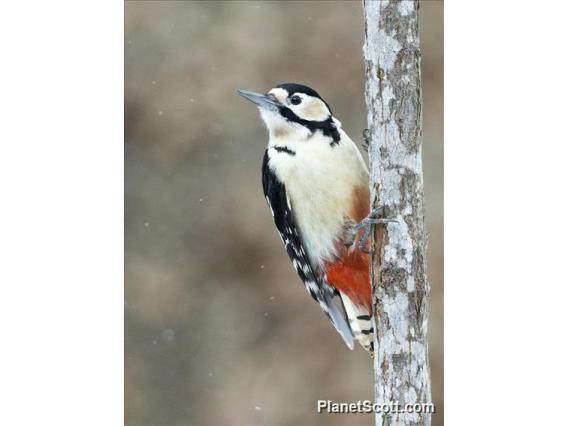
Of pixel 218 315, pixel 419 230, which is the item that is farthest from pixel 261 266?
pixel 419 230

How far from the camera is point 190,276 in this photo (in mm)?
4668

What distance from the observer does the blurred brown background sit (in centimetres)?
439

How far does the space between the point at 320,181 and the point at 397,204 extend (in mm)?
636

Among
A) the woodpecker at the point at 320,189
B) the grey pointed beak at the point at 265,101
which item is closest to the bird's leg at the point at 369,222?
the woodpecker at the point at 320,189

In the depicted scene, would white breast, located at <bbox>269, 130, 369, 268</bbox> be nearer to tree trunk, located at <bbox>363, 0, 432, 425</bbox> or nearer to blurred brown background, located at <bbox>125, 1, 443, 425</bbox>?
blurred brown background, located at <bbox>125, 1, 443, 425</bbox>

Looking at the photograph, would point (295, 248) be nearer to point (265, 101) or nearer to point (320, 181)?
point (320, 181)

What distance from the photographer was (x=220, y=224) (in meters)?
4.80

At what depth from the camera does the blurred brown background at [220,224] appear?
4.39 metres

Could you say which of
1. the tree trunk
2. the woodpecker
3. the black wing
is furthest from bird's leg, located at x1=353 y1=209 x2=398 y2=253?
the black wing

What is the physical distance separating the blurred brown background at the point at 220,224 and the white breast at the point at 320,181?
0.16m

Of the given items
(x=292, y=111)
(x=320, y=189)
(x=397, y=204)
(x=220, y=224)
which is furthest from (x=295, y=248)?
(x=397, y=204)

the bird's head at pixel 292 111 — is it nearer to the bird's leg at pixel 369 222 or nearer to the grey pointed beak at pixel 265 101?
the grey pointed beak at pixel 265 101

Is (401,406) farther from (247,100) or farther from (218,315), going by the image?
(247,100)

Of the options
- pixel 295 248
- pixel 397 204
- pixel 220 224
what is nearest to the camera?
pixel 397 204
